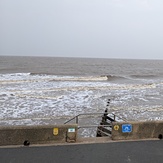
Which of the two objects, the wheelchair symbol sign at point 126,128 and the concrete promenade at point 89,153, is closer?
the concrete promenade at point 89,153

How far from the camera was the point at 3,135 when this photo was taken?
14.8 ft

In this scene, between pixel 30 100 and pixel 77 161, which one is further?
pixel 30 100

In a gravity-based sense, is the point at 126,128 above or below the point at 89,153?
above

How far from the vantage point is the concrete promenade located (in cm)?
395

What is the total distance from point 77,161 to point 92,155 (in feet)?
1.32

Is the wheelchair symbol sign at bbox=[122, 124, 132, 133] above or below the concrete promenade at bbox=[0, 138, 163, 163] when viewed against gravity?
above

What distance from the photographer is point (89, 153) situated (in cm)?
421

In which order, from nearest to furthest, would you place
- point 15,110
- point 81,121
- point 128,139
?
point 128,139 < point 81,121 < point 15,110

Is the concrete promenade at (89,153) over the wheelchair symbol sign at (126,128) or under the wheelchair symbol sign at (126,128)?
under

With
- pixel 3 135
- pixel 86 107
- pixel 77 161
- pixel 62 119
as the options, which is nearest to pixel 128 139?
pixel 77 161

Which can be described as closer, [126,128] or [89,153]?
[89,153]

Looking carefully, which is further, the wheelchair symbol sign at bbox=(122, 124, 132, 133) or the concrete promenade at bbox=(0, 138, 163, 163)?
the wheelchair symbol sign at bbox=(122, 124, 132, 133)

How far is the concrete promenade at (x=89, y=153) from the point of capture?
395cm

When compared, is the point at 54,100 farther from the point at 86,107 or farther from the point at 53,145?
the point at 53,145
